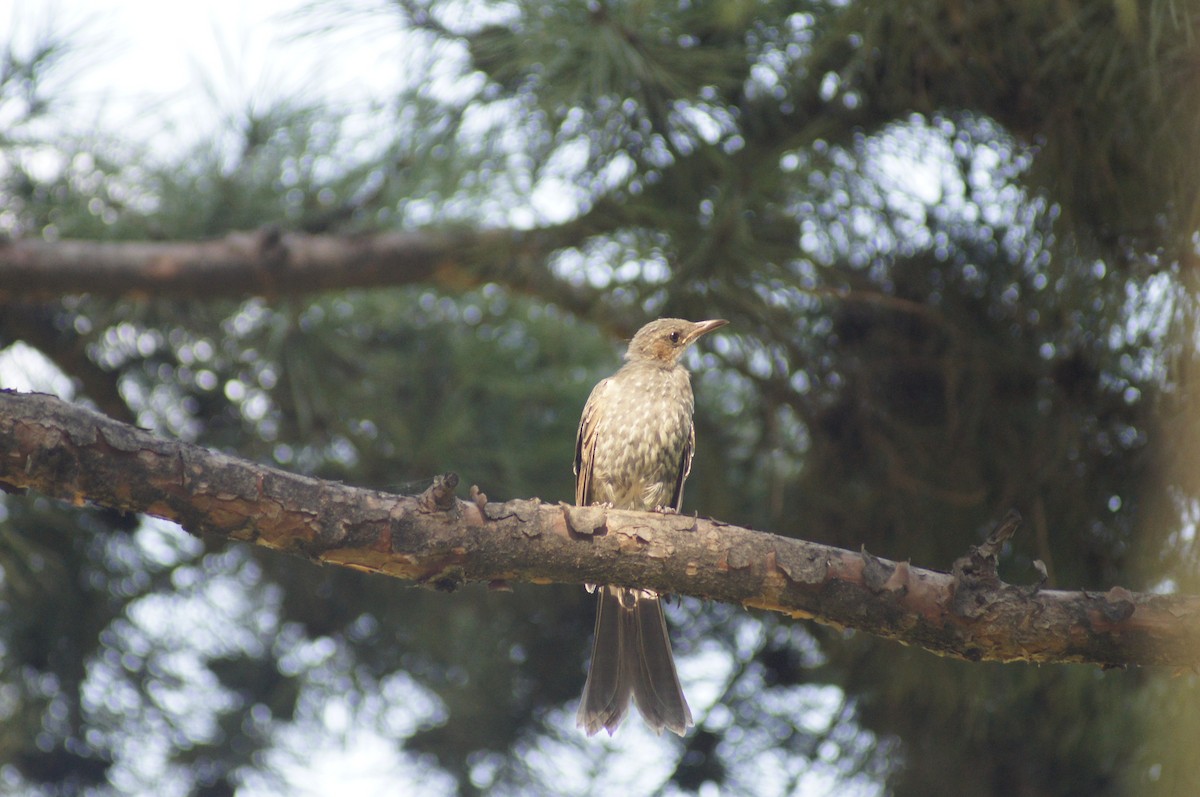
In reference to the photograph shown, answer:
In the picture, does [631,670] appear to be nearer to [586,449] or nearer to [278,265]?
[586,449]

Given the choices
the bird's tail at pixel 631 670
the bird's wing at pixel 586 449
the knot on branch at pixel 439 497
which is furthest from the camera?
the bird's wing at pixel 586 449

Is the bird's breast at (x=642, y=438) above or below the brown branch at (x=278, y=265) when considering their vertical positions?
below

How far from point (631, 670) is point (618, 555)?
926 millimetres

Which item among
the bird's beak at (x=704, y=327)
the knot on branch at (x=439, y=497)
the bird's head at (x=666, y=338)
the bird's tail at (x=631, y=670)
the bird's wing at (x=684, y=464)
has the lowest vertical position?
the bird's tail at (x=631, y=670)

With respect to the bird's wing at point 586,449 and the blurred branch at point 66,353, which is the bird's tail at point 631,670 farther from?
the blurred branch at point 66,353

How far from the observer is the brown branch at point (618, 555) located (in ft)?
7.39

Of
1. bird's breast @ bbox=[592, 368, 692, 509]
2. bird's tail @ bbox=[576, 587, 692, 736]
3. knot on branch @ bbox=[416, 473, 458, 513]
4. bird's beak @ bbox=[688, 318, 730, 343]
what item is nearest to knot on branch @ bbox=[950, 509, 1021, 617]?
bird's tail @ bbox=[576, 587, 692, 736]

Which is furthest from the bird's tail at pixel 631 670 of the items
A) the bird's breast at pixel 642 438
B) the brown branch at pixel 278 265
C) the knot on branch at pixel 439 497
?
the brown branch at pixel 278 265

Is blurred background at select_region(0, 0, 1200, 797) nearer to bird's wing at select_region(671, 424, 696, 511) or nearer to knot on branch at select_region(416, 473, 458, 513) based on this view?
bird's wing at select_region(671, 424, 696, 511)

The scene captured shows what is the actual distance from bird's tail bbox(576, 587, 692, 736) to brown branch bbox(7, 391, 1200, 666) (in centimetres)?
56

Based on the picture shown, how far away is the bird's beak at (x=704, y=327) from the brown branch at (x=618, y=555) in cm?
109

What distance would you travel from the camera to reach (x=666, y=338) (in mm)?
3916

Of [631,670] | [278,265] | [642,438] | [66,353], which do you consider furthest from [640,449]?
[66,353]

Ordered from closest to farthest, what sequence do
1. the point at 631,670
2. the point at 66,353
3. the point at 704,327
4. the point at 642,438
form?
the point at 631,670 < the point at 704,327 < the point at 642,438 < the point at 66,353
